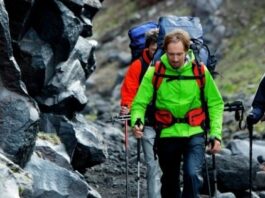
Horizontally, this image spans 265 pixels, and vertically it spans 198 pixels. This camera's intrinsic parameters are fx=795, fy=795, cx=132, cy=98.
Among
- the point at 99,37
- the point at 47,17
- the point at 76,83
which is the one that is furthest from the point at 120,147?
the point at 99,37

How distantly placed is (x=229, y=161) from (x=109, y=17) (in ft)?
106

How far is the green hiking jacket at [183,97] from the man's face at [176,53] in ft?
0.41

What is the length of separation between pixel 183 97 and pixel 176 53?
622mm

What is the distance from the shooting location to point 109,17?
155 feet

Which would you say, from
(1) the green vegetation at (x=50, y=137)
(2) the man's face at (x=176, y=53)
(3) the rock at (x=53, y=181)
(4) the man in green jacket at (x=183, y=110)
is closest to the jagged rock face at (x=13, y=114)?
(3) the rock at (x=53, y=181)

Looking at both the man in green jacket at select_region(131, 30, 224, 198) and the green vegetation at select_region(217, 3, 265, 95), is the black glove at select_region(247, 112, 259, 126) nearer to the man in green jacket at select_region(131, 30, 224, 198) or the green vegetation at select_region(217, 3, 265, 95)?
the man in green jacket at select_region(131, 30, 224, 198)

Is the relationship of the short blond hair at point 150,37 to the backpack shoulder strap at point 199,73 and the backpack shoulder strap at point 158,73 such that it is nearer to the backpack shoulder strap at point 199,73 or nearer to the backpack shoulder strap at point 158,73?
the backpack shoulder strap at point 158,73

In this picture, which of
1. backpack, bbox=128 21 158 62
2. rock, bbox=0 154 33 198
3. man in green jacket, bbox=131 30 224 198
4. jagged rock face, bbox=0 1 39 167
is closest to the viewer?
rock, bbox=0 154 33 198

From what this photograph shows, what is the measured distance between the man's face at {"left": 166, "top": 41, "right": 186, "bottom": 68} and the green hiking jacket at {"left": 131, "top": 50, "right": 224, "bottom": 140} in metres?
0.12

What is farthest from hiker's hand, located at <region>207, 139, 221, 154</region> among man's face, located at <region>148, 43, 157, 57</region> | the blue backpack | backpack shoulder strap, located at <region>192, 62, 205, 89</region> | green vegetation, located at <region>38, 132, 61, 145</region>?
green vegetation, located at <region>38, 132, 61, 145</region>

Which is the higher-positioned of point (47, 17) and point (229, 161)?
point (47, 17)

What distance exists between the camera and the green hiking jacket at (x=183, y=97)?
10.3 meters

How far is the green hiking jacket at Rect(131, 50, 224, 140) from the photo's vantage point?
10305 millimetres

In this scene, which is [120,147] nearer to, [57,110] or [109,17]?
[57,110]
